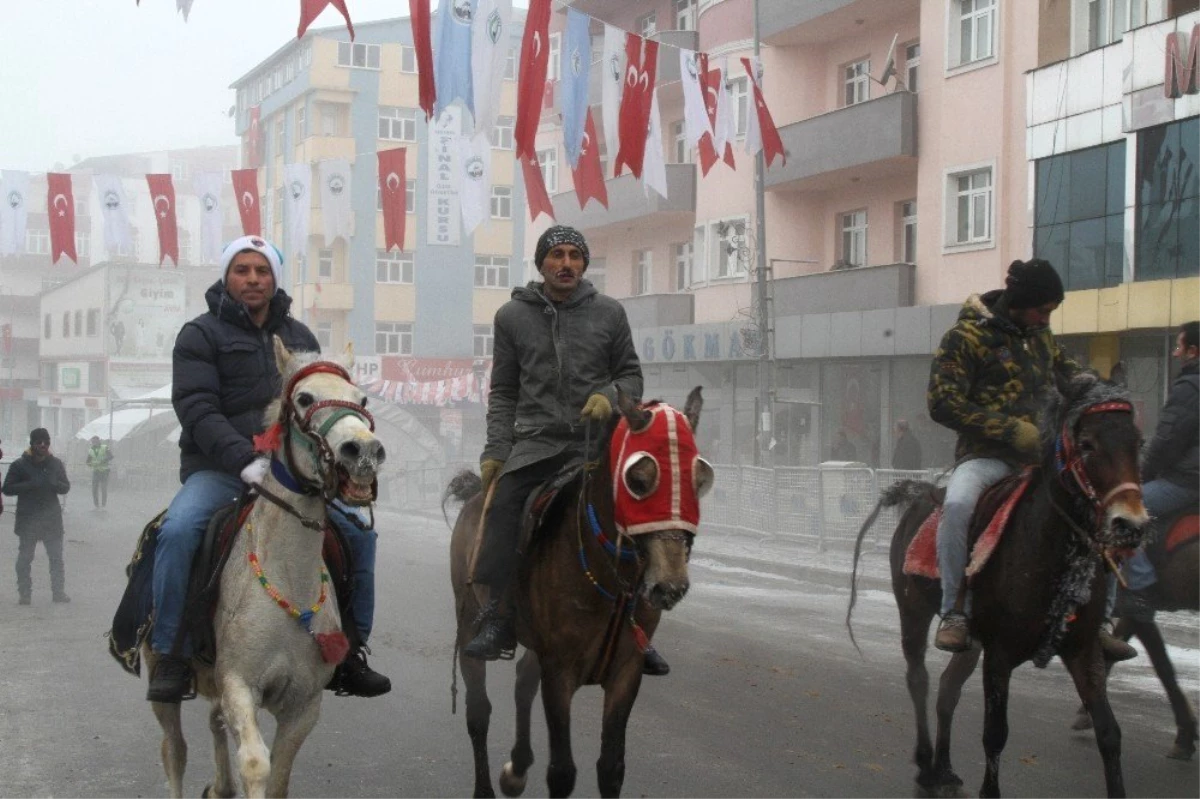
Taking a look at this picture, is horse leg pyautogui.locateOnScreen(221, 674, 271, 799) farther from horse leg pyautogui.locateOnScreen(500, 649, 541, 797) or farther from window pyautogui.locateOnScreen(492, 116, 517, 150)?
window pyautogui.locateOnScreen(492, 116, 517, 150)

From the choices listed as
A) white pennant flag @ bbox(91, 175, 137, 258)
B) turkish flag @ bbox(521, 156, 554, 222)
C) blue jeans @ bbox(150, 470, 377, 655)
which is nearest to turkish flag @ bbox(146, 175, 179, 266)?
white pennant flag @ bbox(91, 175, 137, 258)

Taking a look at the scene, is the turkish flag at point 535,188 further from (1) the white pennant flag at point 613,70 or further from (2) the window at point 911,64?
(2) the window at point 911,64

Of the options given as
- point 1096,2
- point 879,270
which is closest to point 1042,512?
point 1096,2

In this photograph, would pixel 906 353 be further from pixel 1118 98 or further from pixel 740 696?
pixel 740 696

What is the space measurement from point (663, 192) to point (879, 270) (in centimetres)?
767

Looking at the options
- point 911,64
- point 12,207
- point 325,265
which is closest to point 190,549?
point 911,64

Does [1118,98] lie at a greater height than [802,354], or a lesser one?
greater

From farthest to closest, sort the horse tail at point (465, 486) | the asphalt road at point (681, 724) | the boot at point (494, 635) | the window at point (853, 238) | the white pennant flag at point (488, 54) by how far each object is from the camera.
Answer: the window at point (853, 238), the white pennant flag at point (488, 54), the horse tail at point (465, 486), the asphalt road at point (681, 724), the boot at point (494, 635)

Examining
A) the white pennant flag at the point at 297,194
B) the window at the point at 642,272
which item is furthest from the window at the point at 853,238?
the white pennant flag at the point at 297,194

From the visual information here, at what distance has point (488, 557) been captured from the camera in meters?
6.20

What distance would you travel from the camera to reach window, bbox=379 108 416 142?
6356 cm

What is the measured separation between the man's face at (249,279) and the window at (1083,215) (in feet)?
60.6

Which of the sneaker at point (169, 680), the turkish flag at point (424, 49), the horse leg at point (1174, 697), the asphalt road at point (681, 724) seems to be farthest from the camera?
the turkish flag at point (424, 49)

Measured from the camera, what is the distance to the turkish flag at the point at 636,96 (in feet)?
67.9
